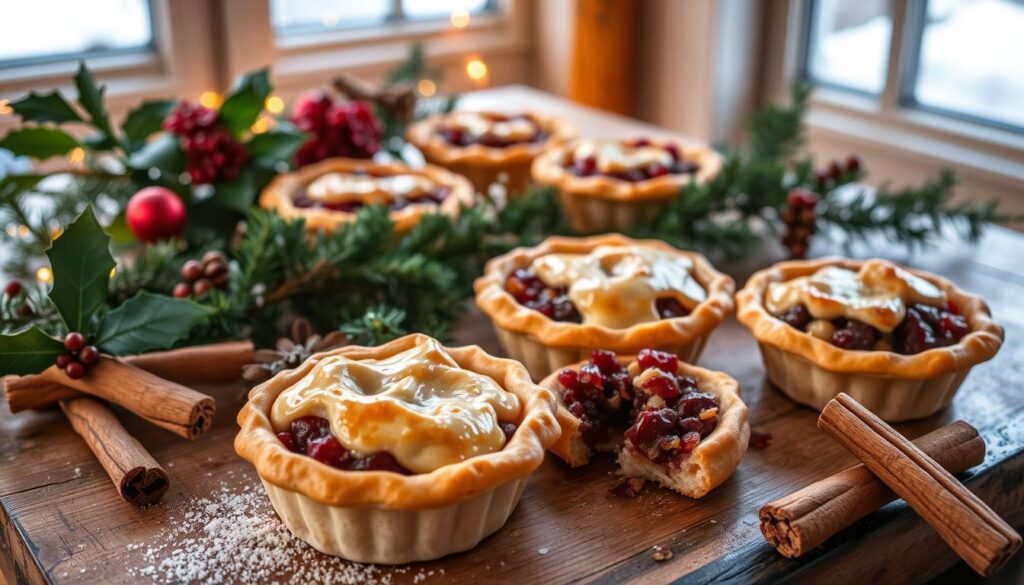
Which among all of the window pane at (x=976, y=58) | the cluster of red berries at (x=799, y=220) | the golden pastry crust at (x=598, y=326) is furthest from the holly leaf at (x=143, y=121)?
the window pane at (x=976, y=58)

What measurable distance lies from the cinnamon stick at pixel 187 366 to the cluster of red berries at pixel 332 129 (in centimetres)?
115

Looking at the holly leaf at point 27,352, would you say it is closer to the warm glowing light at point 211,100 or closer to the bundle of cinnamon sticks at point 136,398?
the bundle of cinnamon sticks at point 136,398

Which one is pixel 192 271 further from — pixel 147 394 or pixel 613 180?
pixel 613 180

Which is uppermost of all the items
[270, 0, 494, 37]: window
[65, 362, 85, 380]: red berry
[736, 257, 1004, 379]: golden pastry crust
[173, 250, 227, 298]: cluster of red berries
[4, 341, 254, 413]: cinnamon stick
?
[270, 0, 494, 37]: window

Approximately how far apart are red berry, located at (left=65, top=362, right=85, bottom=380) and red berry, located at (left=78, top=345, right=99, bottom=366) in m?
0.01

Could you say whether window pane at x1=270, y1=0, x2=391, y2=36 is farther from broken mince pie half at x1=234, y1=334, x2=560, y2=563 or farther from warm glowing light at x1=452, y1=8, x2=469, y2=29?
broken mince pie half at x1=234, y1=334, x2=560, y2=563

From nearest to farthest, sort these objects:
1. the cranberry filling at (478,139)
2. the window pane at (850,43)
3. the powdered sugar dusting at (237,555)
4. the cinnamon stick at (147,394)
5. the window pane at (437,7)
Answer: the powdered sugar dusting at (237,555)
the cinnamon stick at (147,394)
the cranberry filling at (478,139)
the window pane at (850,43)
the window pane at (437,7)

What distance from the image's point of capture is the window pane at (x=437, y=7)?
5367 mm

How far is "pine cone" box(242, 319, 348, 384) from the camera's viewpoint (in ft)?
7.54

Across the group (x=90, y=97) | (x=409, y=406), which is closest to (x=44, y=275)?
(x=90, y=97)

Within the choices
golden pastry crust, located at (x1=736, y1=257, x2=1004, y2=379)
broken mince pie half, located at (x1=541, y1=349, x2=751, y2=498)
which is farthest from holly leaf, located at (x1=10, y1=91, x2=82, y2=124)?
golden pastry crust, located at (x1=736, y1=257, x2=1004, y2=379)

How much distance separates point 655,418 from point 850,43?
3.36 metres

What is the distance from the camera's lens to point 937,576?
7.14 feet

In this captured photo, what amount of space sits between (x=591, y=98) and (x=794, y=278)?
2.98 m
